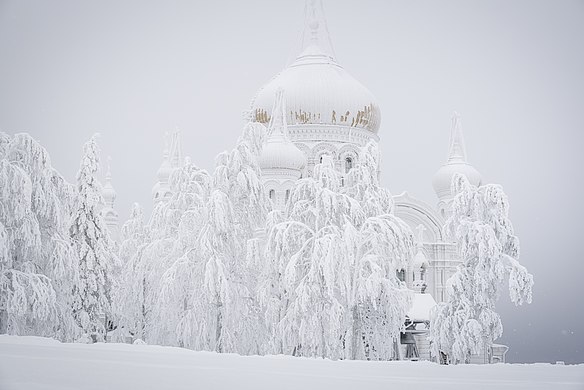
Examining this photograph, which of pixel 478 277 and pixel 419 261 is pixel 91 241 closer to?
A: pixel 478 277

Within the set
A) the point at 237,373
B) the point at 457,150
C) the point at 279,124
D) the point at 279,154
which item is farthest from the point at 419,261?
the point at 237,373

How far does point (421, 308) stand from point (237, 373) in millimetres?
21116

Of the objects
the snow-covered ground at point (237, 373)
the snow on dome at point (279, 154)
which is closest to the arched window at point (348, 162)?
the snow on dome at point (279, 154)

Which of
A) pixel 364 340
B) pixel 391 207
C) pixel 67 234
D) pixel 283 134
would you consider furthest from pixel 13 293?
pixel 283 134

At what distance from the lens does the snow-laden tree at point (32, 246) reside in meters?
19.3

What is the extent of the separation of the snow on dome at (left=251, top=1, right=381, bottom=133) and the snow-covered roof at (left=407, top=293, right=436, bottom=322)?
1538 centimetres

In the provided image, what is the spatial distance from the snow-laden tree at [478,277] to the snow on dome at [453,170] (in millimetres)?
19261

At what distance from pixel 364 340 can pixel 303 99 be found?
22.8 metres

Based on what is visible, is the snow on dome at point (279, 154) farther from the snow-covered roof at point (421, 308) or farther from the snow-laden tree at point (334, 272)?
the snow-laden tree at point (334, 272)

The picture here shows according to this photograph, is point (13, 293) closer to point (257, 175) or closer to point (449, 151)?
point (257, 175)

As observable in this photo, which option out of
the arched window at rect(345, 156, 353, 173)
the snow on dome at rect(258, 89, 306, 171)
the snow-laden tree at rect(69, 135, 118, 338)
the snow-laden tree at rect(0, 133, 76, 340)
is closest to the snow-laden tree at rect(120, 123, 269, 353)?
the snow-laden tree at rect(69, 135, 118, 338)


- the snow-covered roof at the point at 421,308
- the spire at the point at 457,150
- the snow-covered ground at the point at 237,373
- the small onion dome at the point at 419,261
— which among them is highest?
the spire at the point at 457,150

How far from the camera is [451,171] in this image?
4400 cm

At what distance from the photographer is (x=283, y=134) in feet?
113
